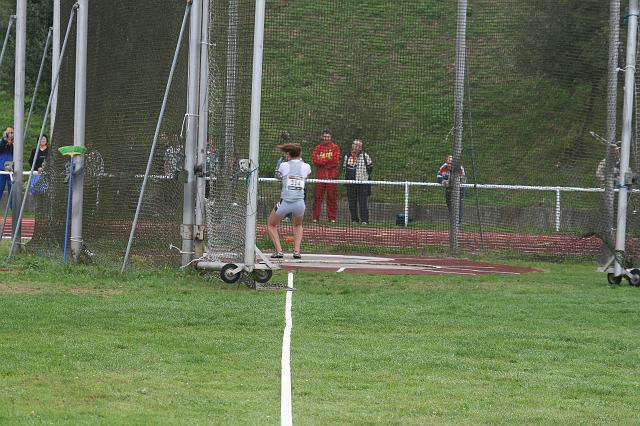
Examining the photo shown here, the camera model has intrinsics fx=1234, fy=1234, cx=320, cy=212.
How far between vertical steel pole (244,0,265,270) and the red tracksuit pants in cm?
904

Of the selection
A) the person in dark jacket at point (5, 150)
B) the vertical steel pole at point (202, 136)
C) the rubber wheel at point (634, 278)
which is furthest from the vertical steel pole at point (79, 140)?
the person in dark jacket at point (5, 150)

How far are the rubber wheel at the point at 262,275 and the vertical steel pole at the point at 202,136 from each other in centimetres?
149

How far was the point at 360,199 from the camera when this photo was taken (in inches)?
961

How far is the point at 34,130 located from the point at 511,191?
73.5 feet

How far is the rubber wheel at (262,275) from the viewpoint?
14.8m

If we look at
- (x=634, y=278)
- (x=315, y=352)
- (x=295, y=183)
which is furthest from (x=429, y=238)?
(x=315, y=352)

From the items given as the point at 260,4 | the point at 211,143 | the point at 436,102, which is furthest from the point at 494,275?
the point at 436,102

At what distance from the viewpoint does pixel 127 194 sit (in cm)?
1642

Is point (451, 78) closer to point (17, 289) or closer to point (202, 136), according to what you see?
point (202, 136)

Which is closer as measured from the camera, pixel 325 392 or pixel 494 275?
pixel 325 392

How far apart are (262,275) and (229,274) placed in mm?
411

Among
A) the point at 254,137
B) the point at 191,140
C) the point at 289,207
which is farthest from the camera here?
the point at 289,207

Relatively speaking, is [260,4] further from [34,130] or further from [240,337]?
[34,130]

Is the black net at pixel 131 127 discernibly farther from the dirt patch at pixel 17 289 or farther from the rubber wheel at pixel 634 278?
the rubber wheel at pixel 634 278
